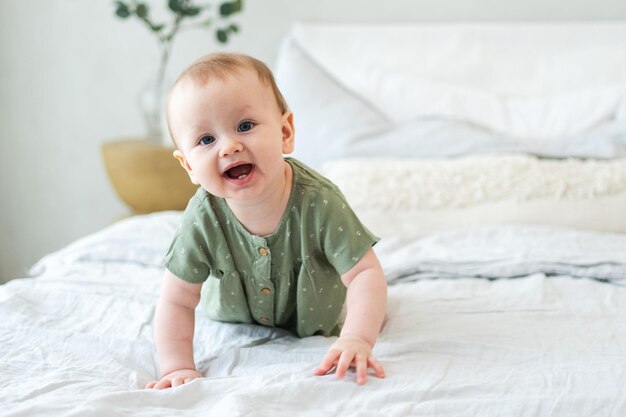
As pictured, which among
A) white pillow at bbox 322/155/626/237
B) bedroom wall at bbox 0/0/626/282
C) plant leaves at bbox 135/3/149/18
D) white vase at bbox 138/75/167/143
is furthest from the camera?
bedroom wall at bbox 0/0/626/282

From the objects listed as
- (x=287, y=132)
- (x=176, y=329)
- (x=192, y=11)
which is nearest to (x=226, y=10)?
(x=192, y=11)

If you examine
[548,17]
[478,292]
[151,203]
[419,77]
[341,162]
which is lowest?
[151,203]

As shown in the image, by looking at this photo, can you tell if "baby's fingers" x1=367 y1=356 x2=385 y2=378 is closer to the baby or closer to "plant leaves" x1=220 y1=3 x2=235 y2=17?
the baby

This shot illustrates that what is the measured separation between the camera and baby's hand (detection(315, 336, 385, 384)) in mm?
980

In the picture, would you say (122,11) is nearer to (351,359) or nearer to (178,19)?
(178,19)

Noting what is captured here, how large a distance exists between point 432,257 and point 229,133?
62 centimetres

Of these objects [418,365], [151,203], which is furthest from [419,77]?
[418,365]

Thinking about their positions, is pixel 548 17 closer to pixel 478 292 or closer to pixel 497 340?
pixel 478 292

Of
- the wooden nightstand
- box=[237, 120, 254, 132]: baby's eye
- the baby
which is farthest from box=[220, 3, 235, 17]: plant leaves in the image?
box=[237, 120, 254, 132]: baby's eye

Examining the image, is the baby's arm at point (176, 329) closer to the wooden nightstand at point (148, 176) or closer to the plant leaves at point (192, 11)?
the wooden nightstand at point (148, 176)

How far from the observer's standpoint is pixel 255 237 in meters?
1.16

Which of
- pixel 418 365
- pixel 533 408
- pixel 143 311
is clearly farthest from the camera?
pixel 143 311

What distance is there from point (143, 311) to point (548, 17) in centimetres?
174

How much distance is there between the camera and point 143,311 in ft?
4.45
